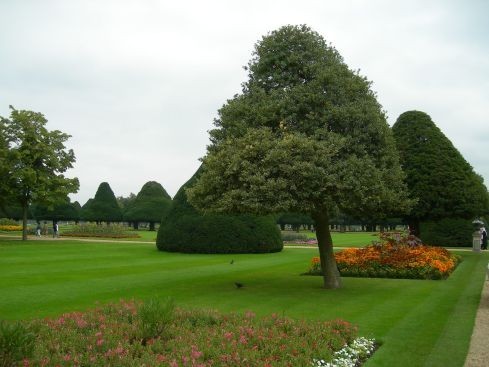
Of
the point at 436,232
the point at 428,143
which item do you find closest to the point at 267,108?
the point at 428,143

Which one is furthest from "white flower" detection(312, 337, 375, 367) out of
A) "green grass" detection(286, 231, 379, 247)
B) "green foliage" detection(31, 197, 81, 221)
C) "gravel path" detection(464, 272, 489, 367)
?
"green foliage" detection(31, 197, 81, 221)

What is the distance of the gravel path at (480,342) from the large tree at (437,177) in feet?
42.7

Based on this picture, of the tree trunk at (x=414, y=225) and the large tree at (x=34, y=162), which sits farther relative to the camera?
the large tree at (x=34, y=162)

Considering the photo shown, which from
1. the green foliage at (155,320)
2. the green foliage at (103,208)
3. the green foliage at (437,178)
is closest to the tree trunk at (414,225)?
the green foliage at (437,178)

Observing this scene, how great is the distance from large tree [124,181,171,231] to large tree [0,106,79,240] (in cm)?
1887

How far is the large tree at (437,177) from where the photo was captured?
74.9 feet

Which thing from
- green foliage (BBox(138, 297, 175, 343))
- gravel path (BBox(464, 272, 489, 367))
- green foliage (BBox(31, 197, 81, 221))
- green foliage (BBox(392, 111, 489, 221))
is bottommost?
gravel path (BBox(464, 272, 489, 367))

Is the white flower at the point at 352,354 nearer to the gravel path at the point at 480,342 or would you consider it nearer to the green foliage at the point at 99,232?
the gravel path at the point at 480,342

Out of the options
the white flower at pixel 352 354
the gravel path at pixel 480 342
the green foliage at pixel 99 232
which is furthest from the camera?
the green foliage at pixel 99 232

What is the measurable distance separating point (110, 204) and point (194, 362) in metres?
51.3

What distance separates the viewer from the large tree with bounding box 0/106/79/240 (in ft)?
107

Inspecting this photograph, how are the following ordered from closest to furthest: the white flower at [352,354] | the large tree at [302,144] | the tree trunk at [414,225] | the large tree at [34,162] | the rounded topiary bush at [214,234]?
the white flower at [352,354]
the large tree at [302,144]
the tree trunk at [414,225]
the rounded topiary bush at [214,234]
the large tree at [34,162]

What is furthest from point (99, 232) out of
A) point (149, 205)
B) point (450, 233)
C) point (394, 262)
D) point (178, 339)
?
point (178, 339)

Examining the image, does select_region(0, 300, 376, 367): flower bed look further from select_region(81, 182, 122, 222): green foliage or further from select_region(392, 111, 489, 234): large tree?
select_region(81, 182, 122, 222): green foliage
